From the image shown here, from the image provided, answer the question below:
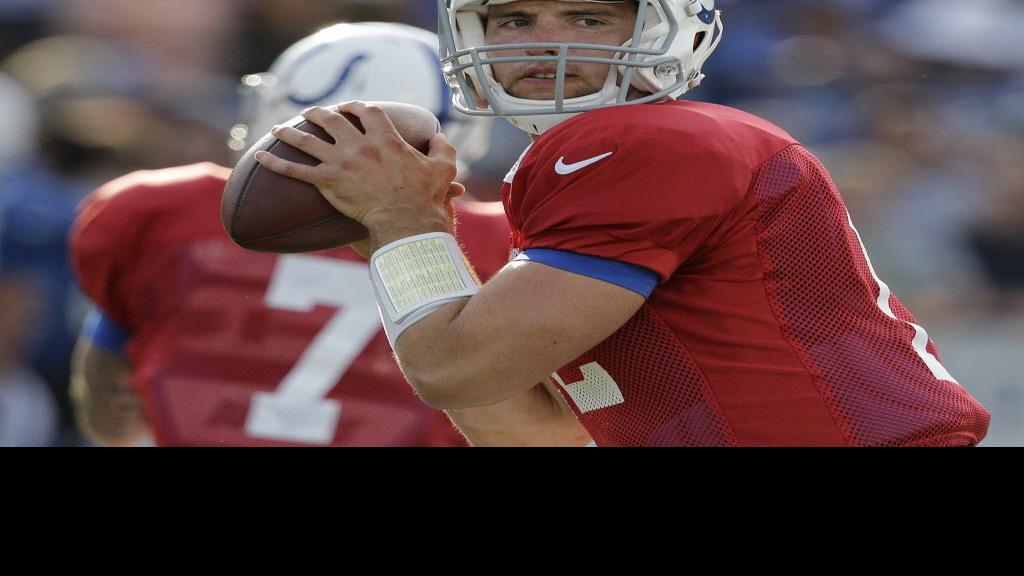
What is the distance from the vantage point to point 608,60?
1852 millimetres

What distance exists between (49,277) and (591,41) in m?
3.41

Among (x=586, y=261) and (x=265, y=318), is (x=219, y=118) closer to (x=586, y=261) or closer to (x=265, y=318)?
(x=265, y=318)

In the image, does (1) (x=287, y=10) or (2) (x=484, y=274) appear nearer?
(2) (x=484, y=274)

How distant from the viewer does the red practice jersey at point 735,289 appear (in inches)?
63.7

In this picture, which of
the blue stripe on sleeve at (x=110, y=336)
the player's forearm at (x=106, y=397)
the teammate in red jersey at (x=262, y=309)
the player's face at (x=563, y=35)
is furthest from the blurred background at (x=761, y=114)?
the player's face at (x=563, y=35)

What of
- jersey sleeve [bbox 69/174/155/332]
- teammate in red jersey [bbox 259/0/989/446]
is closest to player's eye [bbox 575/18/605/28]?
teammate in red jersey [bbox 259/0/989/446]

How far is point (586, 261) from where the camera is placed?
5.23ft

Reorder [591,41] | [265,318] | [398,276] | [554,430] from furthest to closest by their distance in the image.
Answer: [265,318], [554,430], [591,41], [398,276]

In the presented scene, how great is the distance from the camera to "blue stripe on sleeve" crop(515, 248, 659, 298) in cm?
159

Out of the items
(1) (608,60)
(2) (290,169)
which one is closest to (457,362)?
(2) (290,169)

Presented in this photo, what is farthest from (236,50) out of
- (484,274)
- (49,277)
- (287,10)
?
(484,274)

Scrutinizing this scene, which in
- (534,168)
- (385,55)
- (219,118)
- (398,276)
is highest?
(534,168)
